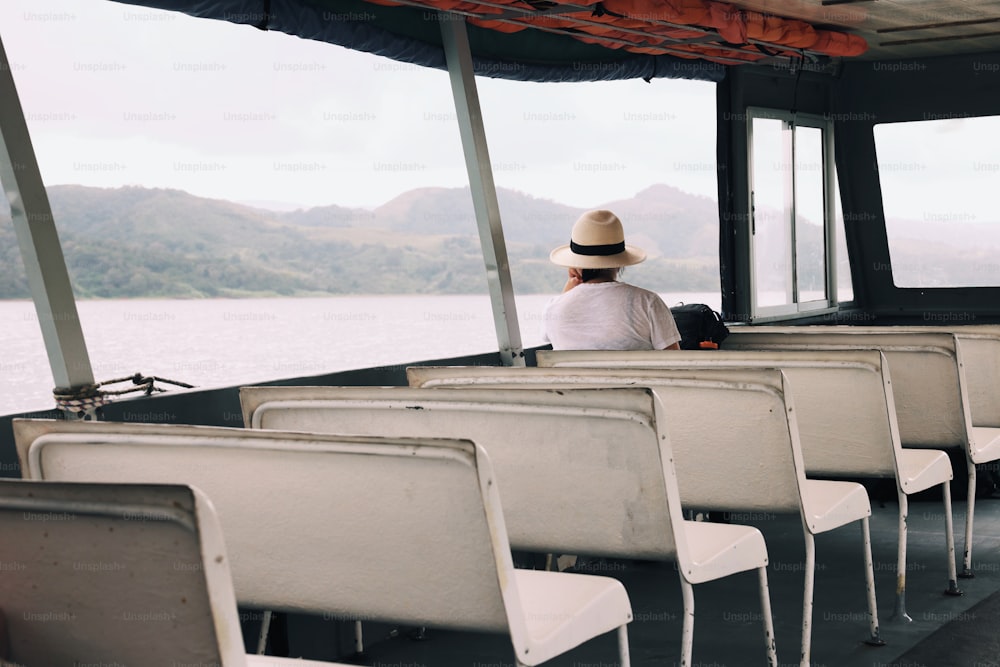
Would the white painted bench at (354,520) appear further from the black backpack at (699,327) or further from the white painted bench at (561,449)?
the black backpack at (699,327)

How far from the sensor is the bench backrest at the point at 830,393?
3.26m

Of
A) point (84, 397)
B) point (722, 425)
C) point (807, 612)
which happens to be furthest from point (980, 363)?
point (84, 397)

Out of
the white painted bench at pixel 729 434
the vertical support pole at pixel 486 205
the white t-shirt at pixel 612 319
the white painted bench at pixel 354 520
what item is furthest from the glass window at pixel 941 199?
the white painted bench at pixel 354 520

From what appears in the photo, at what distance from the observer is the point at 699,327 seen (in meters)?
5.04

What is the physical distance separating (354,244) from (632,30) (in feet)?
142

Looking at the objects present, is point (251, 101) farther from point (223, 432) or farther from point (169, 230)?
point (223, 432)

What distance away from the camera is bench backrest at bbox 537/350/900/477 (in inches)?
128

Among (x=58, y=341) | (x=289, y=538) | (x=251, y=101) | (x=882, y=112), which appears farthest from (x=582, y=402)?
(x=251, y=101)

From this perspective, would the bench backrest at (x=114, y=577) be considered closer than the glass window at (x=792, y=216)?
Yes

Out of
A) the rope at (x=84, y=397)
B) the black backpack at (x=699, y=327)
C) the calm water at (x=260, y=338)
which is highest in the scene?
the rope at (x=84, y=397)

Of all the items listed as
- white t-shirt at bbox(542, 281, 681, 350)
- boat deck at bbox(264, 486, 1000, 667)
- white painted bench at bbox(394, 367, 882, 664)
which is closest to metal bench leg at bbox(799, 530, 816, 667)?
white painted bench at bbox(394, 367, 882, 664)

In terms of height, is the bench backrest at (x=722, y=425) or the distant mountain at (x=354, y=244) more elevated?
the bench backrest at (x=722, y=425)

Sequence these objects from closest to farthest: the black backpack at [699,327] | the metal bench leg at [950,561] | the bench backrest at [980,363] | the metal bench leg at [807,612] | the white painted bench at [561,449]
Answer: the white painted bench at [561,449]
the metal bench leg at [807,612]
the metal bench leg at [950,561]
the bench backrest at [980,363]
the black backpack at [699,327]

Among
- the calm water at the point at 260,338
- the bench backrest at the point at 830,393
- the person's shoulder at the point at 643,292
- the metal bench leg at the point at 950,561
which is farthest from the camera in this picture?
the calm water at the point at 260,338
